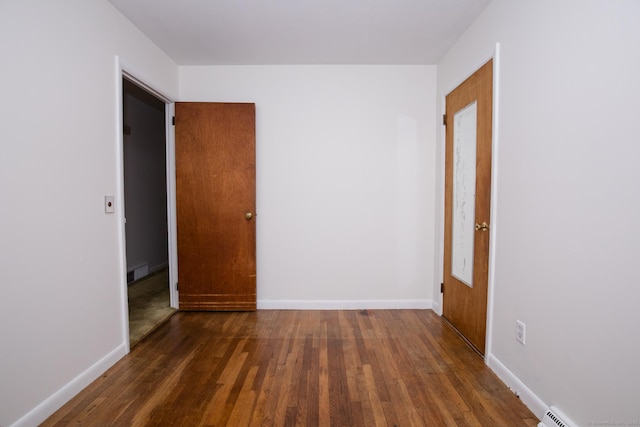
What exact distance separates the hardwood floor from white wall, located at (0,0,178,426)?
240 millimetres

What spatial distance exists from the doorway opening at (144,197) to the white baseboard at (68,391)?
1126 millimetres

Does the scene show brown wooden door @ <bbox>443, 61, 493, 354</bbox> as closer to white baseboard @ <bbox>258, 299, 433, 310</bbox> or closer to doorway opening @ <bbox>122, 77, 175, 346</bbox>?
white baseboard @ <bbox>258, 299, 433, 310</bbox>

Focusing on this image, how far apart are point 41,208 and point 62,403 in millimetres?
1085

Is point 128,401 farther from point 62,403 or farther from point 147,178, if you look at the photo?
point 147,178

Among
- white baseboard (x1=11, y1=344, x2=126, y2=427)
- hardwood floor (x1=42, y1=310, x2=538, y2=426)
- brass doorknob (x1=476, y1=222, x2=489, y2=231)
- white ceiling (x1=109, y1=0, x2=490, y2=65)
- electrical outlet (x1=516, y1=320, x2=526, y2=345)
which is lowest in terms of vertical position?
hardwood floor (x1=42, y1=310, x2=538, y2=426)

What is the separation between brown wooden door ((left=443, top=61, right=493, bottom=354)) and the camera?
2068 mm

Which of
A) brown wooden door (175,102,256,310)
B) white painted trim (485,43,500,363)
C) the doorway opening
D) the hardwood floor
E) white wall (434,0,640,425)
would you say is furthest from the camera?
the doorway opening

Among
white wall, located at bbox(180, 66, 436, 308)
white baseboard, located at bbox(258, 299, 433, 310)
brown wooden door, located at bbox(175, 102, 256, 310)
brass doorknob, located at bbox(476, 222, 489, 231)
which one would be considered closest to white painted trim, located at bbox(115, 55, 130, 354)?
brown wooden door, located at bbox(175, 102, 256, 310)

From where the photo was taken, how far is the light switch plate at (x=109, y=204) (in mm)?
1959

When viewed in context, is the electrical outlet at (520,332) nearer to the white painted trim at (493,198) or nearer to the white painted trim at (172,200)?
the white painted trim at (493,198)

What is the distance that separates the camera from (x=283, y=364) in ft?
6.56

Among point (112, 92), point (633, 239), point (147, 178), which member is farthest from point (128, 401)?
point (147, 178)

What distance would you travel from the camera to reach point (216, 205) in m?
2.90

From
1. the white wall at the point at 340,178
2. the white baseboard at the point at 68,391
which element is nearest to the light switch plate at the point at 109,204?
the white baseboard at the point at 68,391
